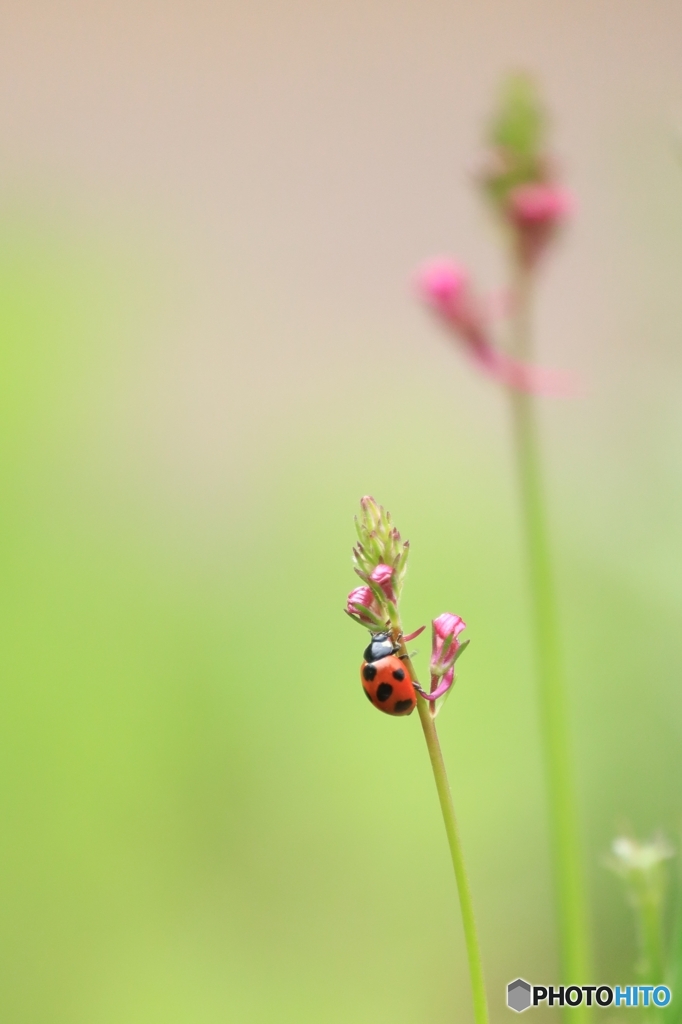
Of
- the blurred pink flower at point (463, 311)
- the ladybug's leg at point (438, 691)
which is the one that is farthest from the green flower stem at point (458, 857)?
the blurred pink flower at point (463, 311)

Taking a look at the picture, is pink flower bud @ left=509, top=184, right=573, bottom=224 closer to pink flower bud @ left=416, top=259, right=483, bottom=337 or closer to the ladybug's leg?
pink flower bud @ left=416, top=259, right=483, bottom=337

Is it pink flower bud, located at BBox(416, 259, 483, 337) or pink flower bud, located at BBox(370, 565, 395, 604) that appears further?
pink flower bud, located at BBox(416, 259, 483, 337)

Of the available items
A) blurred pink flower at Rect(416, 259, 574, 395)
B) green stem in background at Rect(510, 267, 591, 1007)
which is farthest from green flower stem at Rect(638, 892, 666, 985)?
blurred pink flower at Rect(416, 259, 574, 395)

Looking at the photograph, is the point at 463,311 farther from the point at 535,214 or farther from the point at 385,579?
the point at 385,579

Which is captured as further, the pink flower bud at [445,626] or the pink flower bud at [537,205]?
the pink flower bud at [537,205]

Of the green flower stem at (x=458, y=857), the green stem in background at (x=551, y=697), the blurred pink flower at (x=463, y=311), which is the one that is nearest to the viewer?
the green flower stem at (x=458, y=857)

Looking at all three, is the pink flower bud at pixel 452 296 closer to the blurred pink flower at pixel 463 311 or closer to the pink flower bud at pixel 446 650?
the blurred pink flower at pixel 463 311
